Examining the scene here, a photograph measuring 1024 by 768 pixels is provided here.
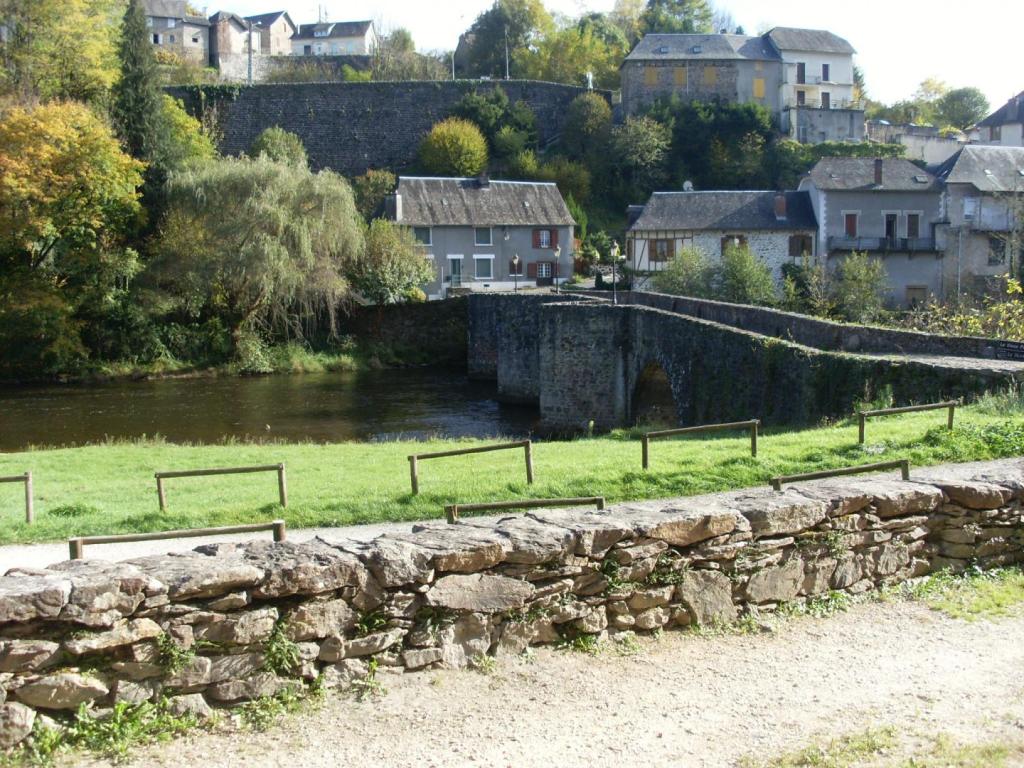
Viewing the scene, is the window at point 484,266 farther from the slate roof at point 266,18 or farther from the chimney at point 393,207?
the slate roof at point 266,18

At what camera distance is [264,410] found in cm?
3425

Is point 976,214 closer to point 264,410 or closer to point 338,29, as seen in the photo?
point 264,410

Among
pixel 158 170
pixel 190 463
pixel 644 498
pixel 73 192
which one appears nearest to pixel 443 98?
pixel 158 170

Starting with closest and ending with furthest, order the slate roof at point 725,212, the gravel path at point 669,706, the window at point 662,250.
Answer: the gravel path at point 669,706 < the slate roof at point 725,212 < the window at point 662,250

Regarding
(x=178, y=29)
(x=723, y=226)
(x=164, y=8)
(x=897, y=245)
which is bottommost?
(x=897, y=245)

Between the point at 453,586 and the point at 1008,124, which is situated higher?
the point at 1008,124

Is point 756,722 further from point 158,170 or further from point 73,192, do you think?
point 158,170

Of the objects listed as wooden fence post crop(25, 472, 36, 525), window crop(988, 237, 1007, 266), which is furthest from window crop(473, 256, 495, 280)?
wooden fence post crop(25, 472, 36, 525)

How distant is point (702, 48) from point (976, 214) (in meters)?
25.3

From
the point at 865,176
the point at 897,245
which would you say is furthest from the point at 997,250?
the point at 865,176

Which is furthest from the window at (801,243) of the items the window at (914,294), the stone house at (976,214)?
the stone house at (976,214)

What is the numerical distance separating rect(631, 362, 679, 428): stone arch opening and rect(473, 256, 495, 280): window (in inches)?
1050

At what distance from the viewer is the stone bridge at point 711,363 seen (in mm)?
16945

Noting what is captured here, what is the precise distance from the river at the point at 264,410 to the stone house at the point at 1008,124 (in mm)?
44384
